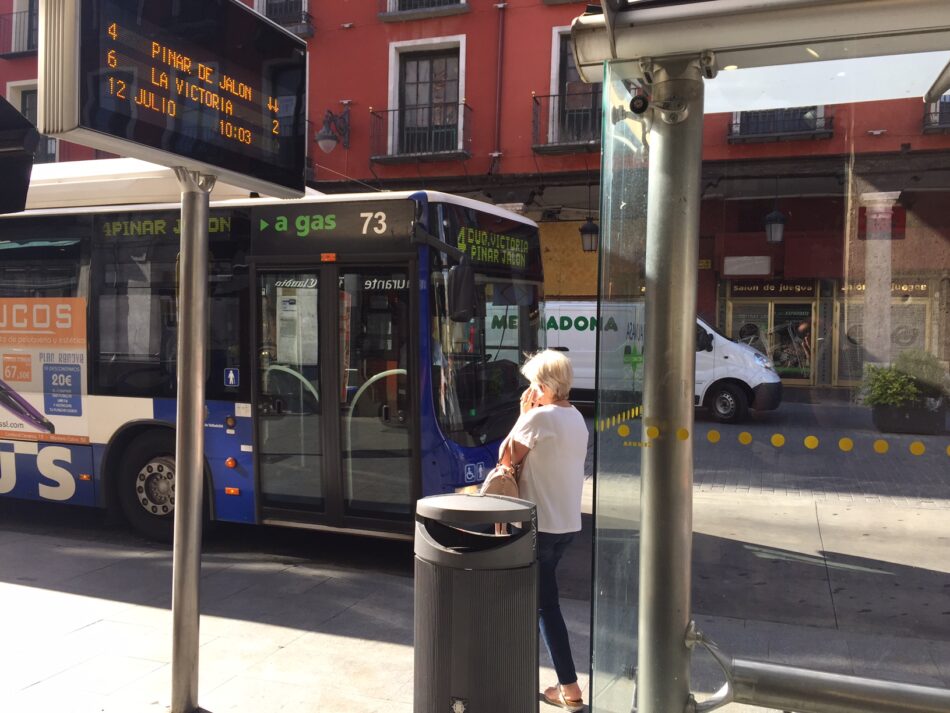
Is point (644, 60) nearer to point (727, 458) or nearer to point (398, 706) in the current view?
point (727, 458)

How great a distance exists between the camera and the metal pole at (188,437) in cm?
387

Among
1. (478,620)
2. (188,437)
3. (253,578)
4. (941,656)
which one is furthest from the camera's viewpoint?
(253,578)

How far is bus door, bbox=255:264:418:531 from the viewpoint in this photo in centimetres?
656

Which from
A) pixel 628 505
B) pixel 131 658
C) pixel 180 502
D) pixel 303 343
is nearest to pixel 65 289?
pixel 303 343

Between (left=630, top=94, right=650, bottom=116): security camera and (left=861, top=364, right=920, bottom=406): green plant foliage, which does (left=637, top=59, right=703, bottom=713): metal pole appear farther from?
(left=861, top=364, right=920, bottom=406): green plant foliage

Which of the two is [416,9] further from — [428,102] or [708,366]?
[708,366]

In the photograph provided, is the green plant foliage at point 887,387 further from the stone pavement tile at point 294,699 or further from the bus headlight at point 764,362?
the stone pavement tile at point 294,699

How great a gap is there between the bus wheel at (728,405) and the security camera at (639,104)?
3.54 ft

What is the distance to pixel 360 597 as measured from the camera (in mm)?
5973

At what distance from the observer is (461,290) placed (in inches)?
249

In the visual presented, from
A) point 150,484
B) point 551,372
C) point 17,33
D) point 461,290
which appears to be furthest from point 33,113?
point 551,372

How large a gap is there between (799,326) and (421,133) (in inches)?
678

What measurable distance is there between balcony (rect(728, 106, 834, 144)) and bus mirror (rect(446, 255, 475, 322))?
2.46 meters

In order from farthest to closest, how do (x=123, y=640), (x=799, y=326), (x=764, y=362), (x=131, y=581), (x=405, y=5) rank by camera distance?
(x=405, y=5), (x=131, y=581), (x=123, y=640), (x=764, y=362), (x=799, y=326)
